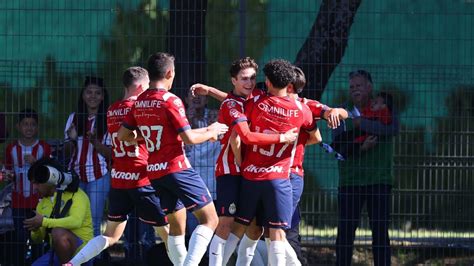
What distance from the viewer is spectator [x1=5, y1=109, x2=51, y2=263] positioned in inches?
506

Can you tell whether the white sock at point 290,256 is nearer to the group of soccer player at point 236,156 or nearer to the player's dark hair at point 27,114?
the group of soccer player at point 236,156

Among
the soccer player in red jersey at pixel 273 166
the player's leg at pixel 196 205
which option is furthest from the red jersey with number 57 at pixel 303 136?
the player's leg at pixel 196 205

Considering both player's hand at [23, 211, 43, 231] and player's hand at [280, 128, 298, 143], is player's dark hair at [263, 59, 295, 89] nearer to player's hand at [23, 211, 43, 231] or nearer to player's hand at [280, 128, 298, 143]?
player's hand at [280, 128, 298, 143]

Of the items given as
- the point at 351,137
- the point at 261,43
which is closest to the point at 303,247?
the point at 351,137

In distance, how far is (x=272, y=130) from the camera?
1039 cm

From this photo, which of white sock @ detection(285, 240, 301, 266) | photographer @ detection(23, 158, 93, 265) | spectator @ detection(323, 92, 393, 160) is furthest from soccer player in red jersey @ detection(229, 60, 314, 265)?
photographer @ detection(23, 158, 93, 265)

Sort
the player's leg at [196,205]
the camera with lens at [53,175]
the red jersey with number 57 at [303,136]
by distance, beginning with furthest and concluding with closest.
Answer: the camera with lens at [53,175], the red jersey with number 57 at [303,136], the player's leg at [196,205]

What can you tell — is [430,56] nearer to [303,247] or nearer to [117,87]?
[303,247]

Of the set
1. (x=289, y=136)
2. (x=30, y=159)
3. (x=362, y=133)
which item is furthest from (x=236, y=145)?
(x=30, y=159)

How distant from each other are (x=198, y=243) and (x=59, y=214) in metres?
2.25

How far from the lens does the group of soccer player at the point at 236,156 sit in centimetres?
1037

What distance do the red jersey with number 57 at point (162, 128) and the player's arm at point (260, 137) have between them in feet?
1.54

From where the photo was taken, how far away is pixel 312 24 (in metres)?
12.9

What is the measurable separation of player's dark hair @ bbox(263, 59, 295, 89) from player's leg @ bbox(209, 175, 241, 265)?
967mm
